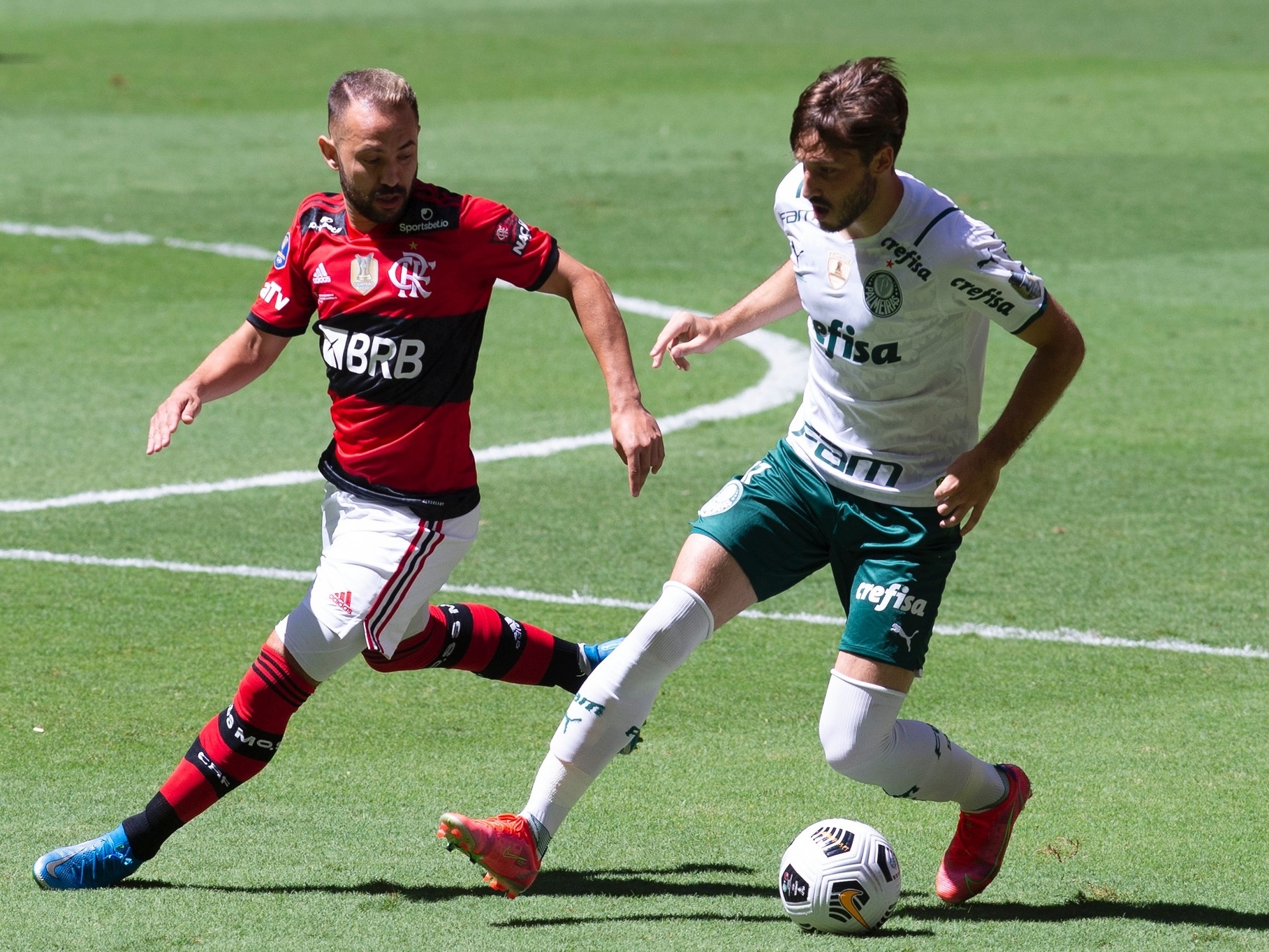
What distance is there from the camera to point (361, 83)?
199 inches

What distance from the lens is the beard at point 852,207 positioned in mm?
4781

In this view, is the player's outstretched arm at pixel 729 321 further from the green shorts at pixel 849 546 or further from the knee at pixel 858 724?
the knee at pixel 858 724

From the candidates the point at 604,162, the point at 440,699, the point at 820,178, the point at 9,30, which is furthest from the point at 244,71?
the point at 820,178

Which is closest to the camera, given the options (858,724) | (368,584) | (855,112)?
(855,112)

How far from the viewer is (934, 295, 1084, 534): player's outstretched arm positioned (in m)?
4.82

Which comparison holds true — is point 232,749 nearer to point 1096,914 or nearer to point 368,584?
point 368,584

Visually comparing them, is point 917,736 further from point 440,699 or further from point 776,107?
point 776,107

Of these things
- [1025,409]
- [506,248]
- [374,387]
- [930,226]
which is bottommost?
[374,387]

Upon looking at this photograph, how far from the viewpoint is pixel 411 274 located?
5.18m

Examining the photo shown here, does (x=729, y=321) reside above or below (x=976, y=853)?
above

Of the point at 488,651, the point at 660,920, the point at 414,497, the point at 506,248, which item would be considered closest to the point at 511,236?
the point at 506,248

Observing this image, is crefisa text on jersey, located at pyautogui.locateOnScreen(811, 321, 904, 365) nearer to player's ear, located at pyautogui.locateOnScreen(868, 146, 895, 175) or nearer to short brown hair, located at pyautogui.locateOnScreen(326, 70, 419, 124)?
player's ear, located at pyautogui.locateOnScreen(868, 146, 895, 175)

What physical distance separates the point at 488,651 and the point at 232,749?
99 cm

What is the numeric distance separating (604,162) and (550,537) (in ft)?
37.7
